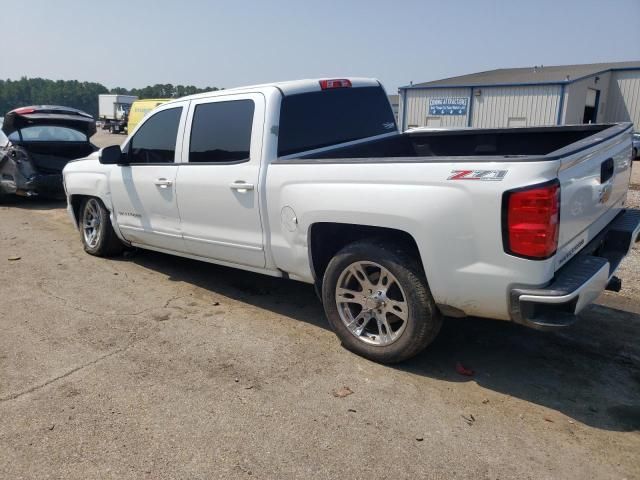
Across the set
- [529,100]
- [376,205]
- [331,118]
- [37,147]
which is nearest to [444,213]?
[376,205]

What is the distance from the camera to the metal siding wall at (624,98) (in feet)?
113

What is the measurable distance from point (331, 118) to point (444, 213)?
1998 millimetres

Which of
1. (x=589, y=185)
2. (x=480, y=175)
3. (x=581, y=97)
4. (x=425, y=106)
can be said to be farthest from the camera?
(x=425, y=106)

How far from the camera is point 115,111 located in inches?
2106

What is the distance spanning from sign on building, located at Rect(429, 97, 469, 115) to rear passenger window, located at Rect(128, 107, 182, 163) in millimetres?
30153

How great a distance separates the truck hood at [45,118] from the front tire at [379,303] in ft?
27.2

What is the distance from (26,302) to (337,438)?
11.7 feet

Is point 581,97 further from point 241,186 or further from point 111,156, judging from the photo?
point 241,186

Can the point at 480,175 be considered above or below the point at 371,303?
above

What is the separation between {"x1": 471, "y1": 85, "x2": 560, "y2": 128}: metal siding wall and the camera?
29.4 meters

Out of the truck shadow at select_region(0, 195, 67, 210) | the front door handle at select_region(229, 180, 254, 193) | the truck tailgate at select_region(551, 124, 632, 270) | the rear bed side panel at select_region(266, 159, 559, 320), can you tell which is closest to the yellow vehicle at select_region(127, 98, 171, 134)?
the truck shadow at select_region(0, 195, 67, 210)

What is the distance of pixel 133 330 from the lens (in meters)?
4.39

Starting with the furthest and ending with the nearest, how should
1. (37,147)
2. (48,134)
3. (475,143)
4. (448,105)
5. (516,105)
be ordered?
(448,105) < (516,105) < (48,134) < (37,147) < (475,143)

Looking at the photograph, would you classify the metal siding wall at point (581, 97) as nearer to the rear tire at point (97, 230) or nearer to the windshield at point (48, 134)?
the windshield at point (48, 134)
